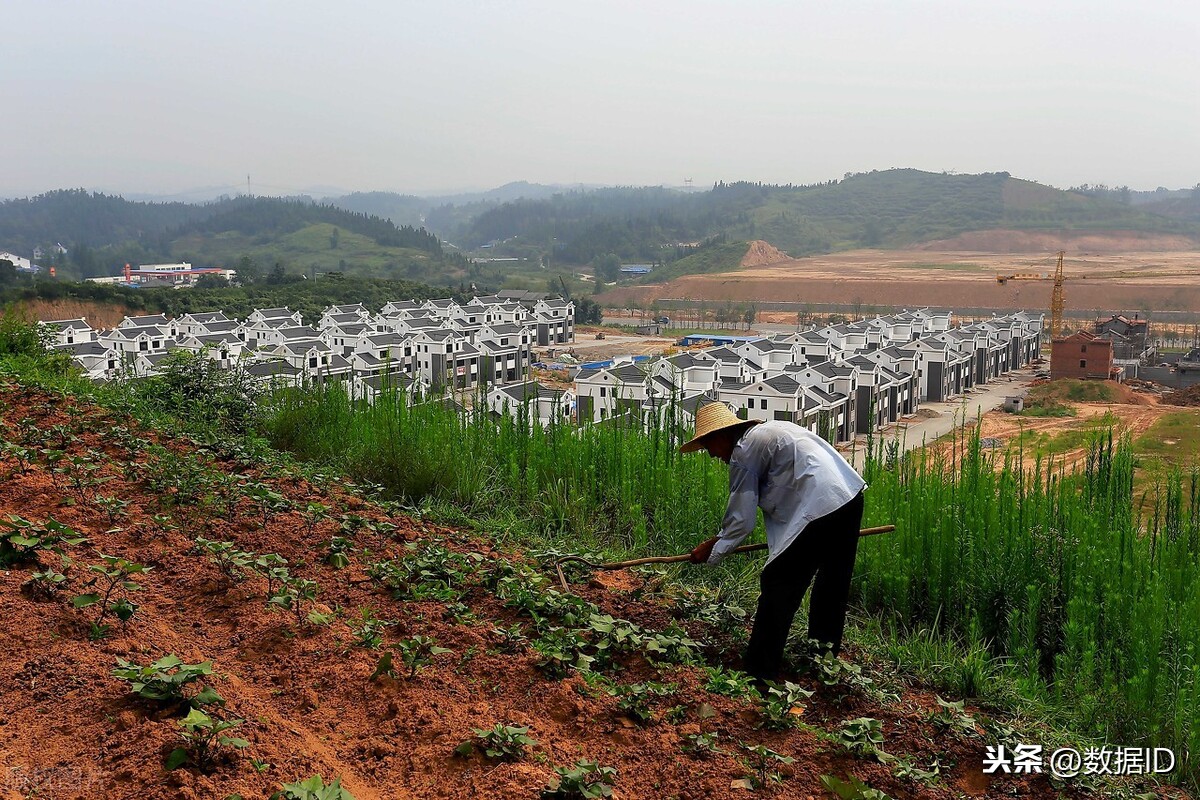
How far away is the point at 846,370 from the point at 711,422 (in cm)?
1821

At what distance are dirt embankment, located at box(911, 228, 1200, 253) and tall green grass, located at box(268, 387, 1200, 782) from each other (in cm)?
7979

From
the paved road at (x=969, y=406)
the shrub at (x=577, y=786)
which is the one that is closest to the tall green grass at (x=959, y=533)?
the shrub at (x=577, y=786)

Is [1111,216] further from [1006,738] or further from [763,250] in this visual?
[1006,738]

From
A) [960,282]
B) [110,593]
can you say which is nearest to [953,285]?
[960,282]

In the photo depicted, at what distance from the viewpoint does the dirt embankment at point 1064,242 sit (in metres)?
76.3

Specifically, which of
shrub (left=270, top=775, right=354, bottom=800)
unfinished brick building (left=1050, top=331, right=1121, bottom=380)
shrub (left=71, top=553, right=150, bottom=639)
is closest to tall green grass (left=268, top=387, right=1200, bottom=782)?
shrub (left=71, top=553, right=150, bottom=639)

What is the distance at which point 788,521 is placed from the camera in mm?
2658

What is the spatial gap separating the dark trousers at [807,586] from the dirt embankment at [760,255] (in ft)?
226

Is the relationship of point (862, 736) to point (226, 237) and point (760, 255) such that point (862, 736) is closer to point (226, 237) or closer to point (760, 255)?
point (760, 255)

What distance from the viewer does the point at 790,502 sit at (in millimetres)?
2666

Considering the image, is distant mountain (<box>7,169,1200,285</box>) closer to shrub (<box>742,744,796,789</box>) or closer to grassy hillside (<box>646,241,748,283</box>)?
grassy hillside (<box>646,241,748,283</box>)

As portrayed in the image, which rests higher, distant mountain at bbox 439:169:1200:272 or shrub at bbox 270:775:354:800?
distant mountain at bbox 439:169:1200:272

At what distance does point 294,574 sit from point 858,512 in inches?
66.4

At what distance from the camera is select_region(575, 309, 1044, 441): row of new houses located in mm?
17438
